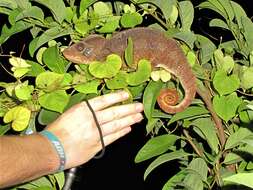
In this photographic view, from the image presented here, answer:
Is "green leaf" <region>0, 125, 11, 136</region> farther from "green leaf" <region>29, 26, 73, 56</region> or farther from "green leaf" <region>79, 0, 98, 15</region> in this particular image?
"green leaf" <region>79, 0, 98, 15</region>

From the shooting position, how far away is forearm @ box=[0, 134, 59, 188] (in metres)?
0.93

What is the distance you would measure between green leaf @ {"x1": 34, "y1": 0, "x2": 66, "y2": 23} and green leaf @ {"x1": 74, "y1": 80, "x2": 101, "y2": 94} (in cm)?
15

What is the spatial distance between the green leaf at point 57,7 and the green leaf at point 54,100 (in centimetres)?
16

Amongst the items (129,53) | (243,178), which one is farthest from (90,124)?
(243,178)

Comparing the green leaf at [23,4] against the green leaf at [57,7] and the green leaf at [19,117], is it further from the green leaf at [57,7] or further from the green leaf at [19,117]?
the green leaf at [19,117]

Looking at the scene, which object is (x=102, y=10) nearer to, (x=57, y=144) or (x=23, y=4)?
(x=23, y=4)

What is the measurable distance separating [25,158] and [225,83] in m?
0.41

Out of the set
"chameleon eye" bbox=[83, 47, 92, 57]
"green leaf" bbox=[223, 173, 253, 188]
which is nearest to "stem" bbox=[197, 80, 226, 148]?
"chameleon eye" bbox=[83, 47, 92, 57]

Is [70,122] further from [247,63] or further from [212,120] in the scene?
[247,63]

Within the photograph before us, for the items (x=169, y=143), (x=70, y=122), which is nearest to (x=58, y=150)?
(x=70, y=122)

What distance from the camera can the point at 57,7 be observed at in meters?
1.02

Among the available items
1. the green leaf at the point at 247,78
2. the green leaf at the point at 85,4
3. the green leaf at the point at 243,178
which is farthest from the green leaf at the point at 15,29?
the green leaf at the point at 243,178

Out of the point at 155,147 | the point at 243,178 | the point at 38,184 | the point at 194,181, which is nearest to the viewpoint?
the point at 243,178

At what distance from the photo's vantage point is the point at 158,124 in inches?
43.8
